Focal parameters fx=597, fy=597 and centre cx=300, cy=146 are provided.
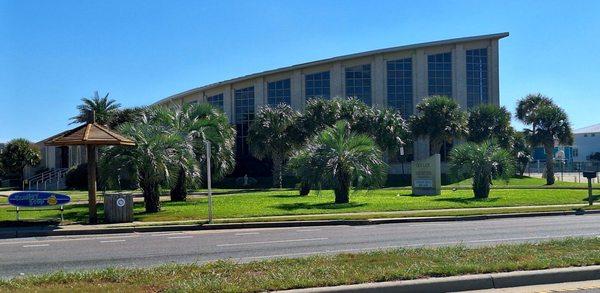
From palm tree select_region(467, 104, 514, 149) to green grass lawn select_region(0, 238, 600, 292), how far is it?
49900 mm

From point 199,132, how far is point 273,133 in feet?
78.9

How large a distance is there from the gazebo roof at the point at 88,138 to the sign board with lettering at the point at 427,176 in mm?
19650

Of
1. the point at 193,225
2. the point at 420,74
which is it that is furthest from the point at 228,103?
the point at 193,225

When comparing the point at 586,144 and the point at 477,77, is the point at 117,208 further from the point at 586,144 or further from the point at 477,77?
the point at 586,144

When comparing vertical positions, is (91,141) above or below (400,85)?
below

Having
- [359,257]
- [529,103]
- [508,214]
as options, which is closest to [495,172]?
[508,214]

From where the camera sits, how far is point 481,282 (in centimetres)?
779

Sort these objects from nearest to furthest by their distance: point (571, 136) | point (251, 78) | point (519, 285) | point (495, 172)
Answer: point (519, 285), point (495, 172), point (571, 136), point (251, 78)

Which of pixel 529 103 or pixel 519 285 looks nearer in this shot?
pixel 519 285

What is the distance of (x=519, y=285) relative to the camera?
794 centimetres

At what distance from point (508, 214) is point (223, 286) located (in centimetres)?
1719

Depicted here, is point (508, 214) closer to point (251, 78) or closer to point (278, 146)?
point (278, 146)

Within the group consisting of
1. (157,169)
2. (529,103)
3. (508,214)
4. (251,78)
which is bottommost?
(508,214)

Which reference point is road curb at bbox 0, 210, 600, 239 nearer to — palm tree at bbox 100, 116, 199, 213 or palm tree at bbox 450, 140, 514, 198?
palm tree at bbox 100, 116, 199, 213
